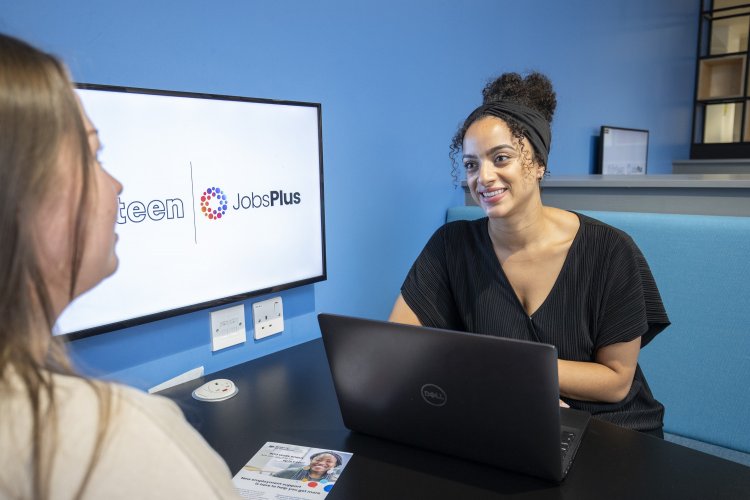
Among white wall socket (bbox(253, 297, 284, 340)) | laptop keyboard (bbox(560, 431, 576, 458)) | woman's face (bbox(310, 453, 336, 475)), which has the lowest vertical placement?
woman's face (bbox(310, 453, 336, 475))

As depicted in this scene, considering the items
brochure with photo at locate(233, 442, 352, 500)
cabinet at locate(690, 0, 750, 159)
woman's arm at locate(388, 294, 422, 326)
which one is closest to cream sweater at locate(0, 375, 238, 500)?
brochure with photo at locate(233, 442, 352, 500)

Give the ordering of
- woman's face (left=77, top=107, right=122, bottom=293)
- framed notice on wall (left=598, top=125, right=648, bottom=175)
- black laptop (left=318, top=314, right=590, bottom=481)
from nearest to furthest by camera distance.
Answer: woman's face (left=77, top=107, right=122, bottom=293) < black laptop (left=318, top=314, right=590, bottom=481) < framed notice on wall (left=598, top=125, right=648, bottom=175)

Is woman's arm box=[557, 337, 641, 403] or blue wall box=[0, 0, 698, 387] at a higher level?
blue wall box=[0, 0, 698, 387]

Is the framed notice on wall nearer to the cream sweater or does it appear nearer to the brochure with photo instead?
the brochure with photo

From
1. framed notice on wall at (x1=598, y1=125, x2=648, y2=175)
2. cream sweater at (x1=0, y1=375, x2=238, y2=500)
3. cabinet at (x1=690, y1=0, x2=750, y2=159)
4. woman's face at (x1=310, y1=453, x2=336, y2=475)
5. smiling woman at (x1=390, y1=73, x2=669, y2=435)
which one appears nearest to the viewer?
cream sweater at (x1=0, y1=375, x2=238, y2=500)

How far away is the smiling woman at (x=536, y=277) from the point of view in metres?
1.29

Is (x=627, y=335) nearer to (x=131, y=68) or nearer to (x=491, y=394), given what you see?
(x=491, y=394)

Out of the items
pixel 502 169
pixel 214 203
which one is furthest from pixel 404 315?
pixel 214 203

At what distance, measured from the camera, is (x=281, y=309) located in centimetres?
165

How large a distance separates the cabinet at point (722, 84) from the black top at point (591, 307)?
4.56 m

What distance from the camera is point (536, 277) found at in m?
1.40

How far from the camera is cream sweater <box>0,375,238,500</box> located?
0.40m

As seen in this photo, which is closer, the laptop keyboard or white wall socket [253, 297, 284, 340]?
the laptop keyboard

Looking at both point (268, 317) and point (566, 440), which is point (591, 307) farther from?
point (268, 317)
